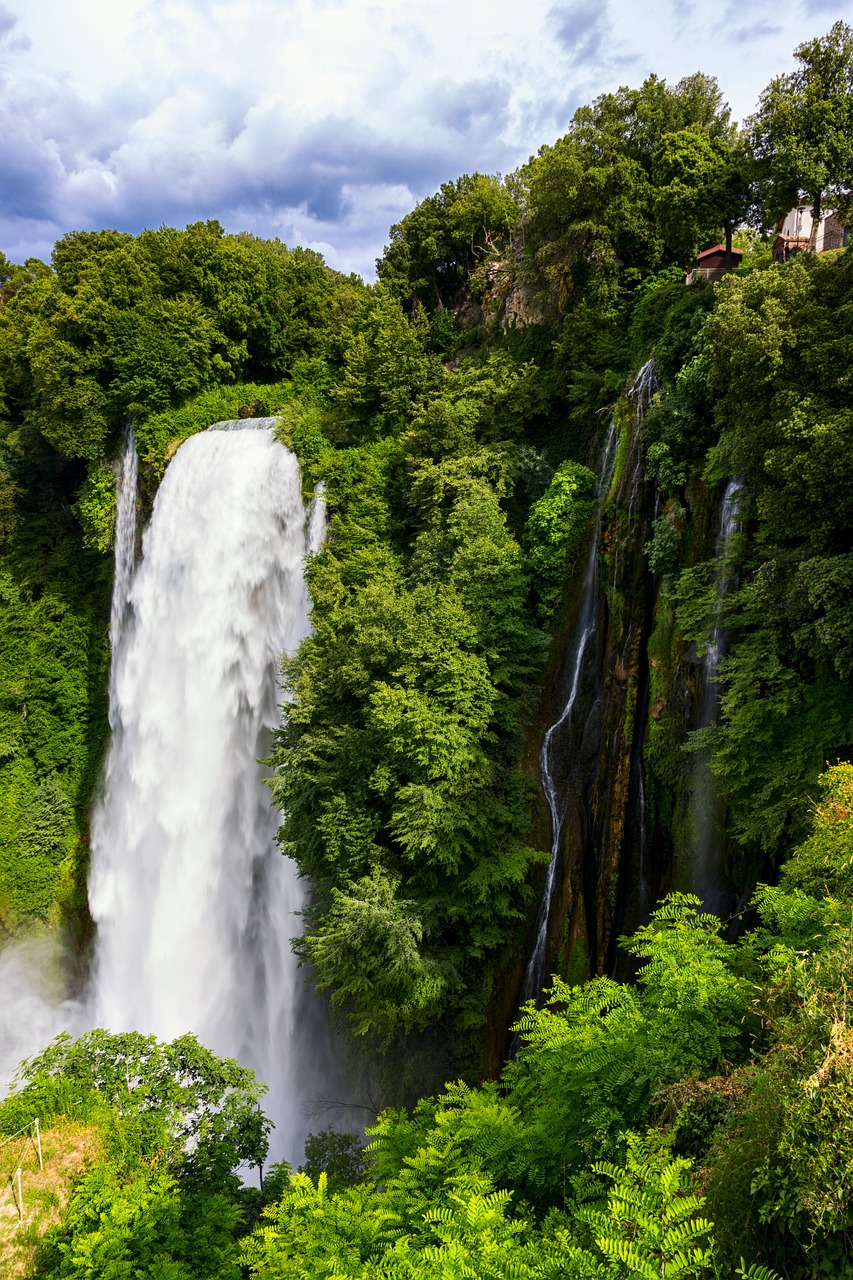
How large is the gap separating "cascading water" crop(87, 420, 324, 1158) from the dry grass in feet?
26.7

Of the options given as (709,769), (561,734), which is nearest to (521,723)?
(561,734)

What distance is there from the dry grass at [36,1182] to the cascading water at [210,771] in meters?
8.14

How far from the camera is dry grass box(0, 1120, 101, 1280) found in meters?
7.55

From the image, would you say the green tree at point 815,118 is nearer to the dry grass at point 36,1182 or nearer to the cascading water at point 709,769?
the cascading water at point 709,769

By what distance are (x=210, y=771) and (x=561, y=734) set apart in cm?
981

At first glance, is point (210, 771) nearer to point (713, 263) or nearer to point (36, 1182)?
point (36, 1182)

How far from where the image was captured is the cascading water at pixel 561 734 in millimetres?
12562

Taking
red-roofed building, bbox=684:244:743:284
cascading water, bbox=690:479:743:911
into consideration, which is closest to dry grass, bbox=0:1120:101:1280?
cascading water, bbox=690:479:743:911

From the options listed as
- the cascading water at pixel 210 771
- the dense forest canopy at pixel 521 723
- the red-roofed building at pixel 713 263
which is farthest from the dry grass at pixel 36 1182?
the red-roofed building at pixel 713 263

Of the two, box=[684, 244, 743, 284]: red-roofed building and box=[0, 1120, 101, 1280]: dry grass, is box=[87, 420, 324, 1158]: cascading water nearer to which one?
box=[0, 1120, 101, 1280]: dry grass

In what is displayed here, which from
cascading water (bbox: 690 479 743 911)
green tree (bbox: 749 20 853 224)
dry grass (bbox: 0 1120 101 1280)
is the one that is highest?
green tree (bbox: 749 20 853 224)

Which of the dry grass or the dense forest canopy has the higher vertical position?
the dense forest canopy

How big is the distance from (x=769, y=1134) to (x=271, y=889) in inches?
594

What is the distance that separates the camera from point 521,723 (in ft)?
45.3
